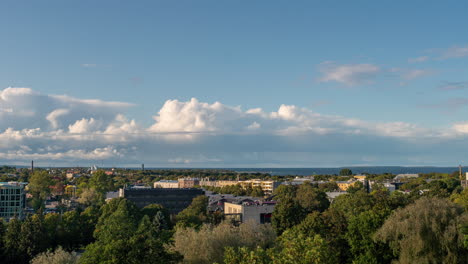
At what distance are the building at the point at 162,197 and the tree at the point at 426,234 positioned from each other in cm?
9216

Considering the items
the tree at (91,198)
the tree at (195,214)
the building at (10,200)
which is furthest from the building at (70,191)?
the tree at (195,214)

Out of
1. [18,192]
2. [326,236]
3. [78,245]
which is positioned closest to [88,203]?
[18,192]

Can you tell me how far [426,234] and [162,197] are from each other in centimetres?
9681

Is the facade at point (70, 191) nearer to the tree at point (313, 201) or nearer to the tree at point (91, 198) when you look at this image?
the tree at point (91, 198)

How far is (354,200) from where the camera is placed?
7575cm

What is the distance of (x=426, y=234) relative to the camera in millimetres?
42062

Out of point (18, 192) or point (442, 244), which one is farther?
point (18, 192)

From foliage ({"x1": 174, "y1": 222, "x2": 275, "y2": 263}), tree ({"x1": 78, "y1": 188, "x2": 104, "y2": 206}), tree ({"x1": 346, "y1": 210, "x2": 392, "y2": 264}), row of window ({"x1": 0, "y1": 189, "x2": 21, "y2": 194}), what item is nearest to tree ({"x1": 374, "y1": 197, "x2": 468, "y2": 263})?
tree ({"x1": 346, "y1": 210, "x2": 392, "y2": 264})

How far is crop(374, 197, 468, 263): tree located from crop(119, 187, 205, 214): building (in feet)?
302

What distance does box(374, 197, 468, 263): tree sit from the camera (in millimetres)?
40812

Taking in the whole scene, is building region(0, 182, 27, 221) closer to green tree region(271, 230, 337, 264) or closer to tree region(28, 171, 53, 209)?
tree region(28, 171, 53, 209)

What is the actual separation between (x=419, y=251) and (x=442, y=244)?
2177 mm

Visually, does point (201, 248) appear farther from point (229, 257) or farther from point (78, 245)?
point (78, 245)

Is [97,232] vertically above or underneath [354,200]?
underneath
